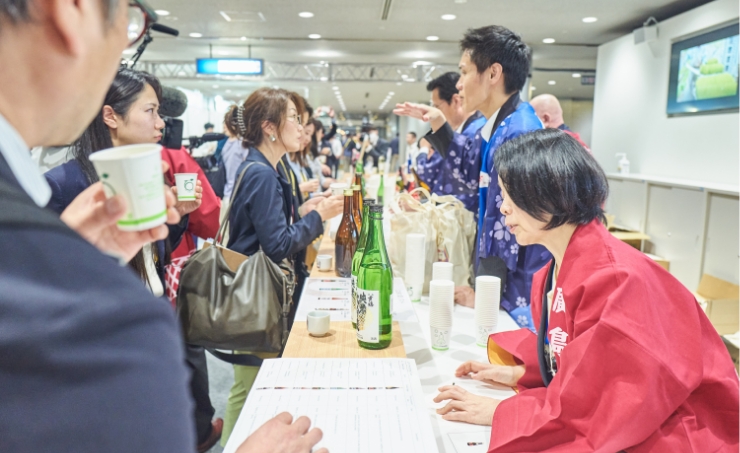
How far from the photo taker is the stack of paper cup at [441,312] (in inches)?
52.7

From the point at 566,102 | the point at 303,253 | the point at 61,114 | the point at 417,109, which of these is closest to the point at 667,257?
the point at 417,109

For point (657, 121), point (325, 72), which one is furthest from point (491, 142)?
point (325, 72)

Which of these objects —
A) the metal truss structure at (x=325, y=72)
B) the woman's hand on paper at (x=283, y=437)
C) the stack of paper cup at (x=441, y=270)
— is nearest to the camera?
the woman's hand on paper at (x=283, y=437)

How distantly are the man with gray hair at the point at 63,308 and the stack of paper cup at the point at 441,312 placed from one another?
A: 3.11ft

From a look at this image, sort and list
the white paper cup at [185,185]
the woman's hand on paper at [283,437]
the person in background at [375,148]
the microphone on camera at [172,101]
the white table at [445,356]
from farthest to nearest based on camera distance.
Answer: the person in background at [375,148], the microphone on camera at [172,101], the white paper cup at [185,185], the white table at [445,356], the woman's hand on paper at [283,437]

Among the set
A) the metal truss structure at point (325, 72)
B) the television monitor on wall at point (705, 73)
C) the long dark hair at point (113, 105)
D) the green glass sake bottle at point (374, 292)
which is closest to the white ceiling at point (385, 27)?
the metal truss structure at point (325, 72)

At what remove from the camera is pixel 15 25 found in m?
0.39

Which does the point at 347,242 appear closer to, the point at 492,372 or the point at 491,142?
the point at 491,142

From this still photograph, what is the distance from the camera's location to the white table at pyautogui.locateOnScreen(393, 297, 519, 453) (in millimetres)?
1018

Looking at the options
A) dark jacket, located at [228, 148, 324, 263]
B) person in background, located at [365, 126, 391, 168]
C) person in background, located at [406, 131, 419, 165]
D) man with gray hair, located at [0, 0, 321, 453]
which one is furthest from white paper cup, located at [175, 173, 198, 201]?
person in background, located at [365, 126, 391, 168]

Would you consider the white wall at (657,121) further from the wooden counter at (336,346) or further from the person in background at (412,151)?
the wooden counter at (336,346)

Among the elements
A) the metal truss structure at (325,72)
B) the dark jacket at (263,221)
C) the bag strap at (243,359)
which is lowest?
the bag strap at (243,359)

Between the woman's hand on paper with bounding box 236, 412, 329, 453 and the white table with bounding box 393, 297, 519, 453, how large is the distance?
26 centimetres

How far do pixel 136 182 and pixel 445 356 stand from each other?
976mm
